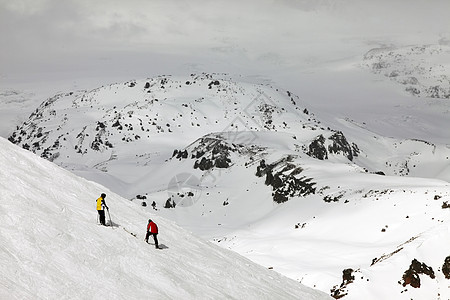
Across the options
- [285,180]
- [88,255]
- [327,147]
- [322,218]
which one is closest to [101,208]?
[88,255]

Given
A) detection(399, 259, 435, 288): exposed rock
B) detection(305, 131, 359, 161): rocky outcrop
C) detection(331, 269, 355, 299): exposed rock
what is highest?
detection(399, 259, 435, 288): exposed rock

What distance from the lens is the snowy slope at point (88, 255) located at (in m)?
13.8

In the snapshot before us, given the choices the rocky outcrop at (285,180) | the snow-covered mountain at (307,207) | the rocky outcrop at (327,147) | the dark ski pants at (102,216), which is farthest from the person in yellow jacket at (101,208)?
the rocky outcrop at (327,147)

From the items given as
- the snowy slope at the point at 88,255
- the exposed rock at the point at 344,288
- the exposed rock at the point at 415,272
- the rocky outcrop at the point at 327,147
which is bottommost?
the rocky outcrop at the point at 327,147

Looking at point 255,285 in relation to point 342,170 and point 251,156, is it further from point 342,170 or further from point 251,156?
point 251,156

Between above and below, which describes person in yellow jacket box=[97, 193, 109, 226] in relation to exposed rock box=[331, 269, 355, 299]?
above

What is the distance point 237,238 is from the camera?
70.4 metres

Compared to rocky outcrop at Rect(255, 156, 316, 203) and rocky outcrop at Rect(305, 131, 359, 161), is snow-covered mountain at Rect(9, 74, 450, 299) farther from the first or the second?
rocky outcrop at Rect(305, 131, 359, 161)

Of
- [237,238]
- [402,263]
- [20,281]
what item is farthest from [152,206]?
[20,281]

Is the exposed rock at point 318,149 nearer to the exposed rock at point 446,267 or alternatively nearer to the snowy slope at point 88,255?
the exposed rock at point 446,267

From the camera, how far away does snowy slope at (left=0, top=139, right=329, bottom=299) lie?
45.3ft

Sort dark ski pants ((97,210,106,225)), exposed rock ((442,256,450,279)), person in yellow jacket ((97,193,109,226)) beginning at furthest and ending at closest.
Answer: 1. exposed rock ((442,256,450,279))
2. dark ski pants ((97,210,106,225))
3. person in yellow jacket ((97,193,109,226))

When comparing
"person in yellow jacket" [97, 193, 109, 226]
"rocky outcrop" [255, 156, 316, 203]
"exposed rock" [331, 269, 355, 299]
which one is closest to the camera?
Result: "person in yellow jacket" [97, 193, 109, 226]

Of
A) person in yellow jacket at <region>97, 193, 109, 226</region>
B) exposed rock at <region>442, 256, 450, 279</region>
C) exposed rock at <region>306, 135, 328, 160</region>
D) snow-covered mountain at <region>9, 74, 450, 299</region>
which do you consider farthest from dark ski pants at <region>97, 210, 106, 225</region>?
exposed rock at <region>306, 135, 328, 160</region>
